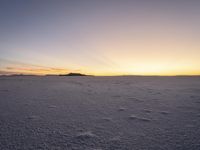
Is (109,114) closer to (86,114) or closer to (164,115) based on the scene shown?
(86,114)

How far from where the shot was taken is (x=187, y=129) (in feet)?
7.13

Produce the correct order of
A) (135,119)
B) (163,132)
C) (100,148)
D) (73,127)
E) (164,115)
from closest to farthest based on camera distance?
(100,148) → (163,132) → (73,127) → (135,119) → (164,115)

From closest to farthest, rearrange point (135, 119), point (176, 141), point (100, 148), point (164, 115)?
1. point (100, 148)
2. point (176, 141)
3. point (135, 119)
4. point (164, 115)

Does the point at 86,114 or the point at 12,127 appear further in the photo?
the point at 86,114

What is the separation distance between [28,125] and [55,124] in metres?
0.39

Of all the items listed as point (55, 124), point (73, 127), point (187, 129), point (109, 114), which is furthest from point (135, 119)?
point (55, 124)

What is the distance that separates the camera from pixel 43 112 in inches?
116

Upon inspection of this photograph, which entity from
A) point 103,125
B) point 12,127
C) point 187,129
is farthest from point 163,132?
point 12,127

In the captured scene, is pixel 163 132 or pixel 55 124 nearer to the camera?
pixel 163 132

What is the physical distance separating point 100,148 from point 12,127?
138 cm

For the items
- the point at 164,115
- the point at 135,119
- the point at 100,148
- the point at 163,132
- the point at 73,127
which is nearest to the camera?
the point at 100,148

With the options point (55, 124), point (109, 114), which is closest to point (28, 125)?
point (55, 124)

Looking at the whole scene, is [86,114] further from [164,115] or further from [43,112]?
[164,115]

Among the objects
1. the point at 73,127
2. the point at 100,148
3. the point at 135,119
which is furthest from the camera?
the point at 135,119
